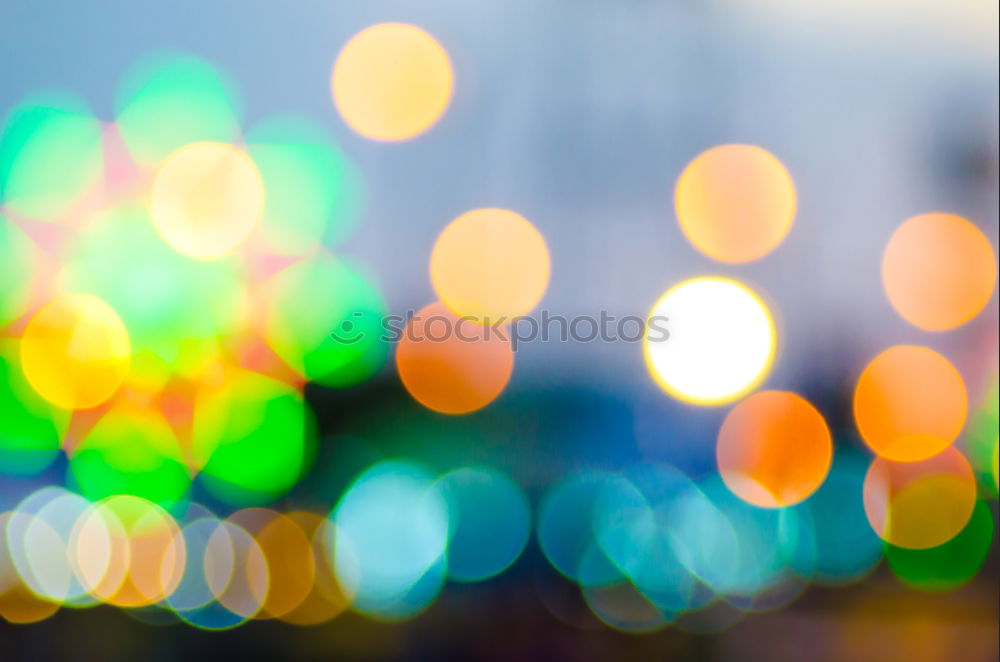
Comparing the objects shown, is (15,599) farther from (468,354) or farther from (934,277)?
(934,277)

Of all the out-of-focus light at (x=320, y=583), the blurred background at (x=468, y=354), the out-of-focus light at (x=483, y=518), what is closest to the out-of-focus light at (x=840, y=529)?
the blurred background at (x=468, y=354)

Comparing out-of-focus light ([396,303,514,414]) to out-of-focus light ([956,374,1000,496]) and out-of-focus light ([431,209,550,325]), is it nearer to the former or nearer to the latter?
out-of-focus light ([431,209,550,325])

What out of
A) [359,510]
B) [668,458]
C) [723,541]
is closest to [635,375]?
[668,458]

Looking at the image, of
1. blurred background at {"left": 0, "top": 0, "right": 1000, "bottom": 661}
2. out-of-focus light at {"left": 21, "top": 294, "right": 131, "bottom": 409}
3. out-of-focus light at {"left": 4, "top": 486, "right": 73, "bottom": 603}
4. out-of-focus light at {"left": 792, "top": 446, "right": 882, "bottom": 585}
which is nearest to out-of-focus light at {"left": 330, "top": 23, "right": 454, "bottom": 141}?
blurred background at {"left": 0, "top": 0, "right": 1000, "bottom": 661}

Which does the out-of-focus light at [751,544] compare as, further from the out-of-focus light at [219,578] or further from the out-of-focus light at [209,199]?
the out-of-focus light at [209,199]

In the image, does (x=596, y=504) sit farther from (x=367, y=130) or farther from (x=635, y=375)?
(x=367, y=130)

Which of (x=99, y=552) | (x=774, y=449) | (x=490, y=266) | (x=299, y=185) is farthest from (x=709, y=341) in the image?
(x=99, y=552)
